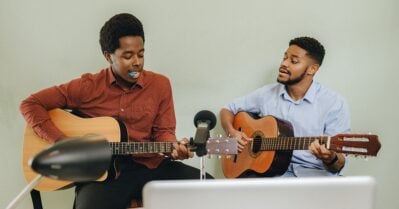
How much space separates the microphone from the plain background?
0.85m

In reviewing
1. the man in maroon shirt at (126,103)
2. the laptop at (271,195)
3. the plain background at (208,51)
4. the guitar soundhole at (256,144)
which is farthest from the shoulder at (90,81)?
the laptop at (271,195)

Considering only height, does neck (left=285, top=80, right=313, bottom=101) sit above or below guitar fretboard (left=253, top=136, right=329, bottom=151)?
above

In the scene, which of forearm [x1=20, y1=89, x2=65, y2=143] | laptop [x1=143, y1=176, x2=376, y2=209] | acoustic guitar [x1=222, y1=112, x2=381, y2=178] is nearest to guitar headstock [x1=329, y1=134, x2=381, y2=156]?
acoustic guitar [x1=222, y1=112, x2=381, y2=178]

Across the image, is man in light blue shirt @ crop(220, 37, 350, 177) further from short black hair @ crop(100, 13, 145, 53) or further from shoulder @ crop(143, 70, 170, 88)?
short black hair @ crop(100, 13, 145, 53)

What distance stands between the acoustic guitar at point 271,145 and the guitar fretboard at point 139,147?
0.48 metres

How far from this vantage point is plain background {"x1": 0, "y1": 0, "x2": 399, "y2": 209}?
2359 mm

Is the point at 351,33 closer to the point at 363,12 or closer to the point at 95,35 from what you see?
the point at 363,12

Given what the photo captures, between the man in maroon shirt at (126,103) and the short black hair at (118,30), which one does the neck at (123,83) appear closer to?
the man in maroon shirt at (126,103)

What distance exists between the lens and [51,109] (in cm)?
206

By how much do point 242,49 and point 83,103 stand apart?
3.34 ft

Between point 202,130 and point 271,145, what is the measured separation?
0.73m

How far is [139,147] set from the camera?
1948mm

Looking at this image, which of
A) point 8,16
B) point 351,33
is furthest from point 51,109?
point 351,33

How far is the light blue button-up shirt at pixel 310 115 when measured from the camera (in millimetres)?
2152
